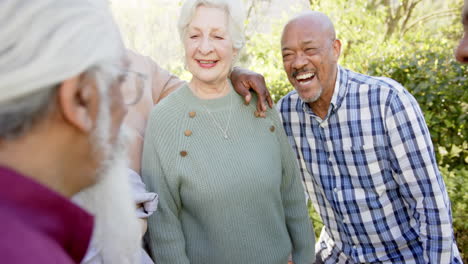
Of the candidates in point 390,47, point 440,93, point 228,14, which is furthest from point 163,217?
point 390,47

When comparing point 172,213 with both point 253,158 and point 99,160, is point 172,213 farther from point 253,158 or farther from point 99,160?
point 99,160

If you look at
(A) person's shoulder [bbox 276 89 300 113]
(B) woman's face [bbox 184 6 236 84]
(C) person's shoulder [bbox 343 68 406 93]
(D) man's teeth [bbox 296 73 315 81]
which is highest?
(B) woman's face [bbox 184 6 236 84]

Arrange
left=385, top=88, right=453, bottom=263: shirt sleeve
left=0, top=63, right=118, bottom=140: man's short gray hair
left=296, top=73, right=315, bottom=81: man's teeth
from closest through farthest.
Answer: left=0, top=63, right=118, bottom=140: man's short gray hair, left=385, top=88, right=453, bottom=263: shirt sleeve, left=296, top=73, right=315, bottom=81: man's teeth

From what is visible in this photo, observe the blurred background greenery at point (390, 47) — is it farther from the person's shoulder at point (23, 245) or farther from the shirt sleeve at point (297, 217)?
the person's shoulder at point (23, 245)

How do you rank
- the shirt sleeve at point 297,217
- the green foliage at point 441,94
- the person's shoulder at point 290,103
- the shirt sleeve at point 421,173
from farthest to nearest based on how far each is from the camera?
the green foliage at point 441,94, the person's shoulder at point 290,103, the shirt sleeve at point 297,217, the shirt sleeve at point 421,173

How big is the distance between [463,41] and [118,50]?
4.96 feet

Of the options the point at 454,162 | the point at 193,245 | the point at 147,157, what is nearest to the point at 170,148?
the point at 147,157

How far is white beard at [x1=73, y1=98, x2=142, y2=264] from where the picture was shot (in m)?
1.20

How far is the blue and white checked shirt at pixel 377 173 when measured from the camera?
228 centimetres

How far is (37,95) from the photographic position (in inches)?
31.9

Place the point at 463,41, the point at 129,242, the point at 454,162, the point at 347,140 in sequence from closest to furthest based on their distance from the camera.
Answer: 1. the point at 129,242
2. the point at 463,41
3. the point at 347,140
4. the point at 454,162

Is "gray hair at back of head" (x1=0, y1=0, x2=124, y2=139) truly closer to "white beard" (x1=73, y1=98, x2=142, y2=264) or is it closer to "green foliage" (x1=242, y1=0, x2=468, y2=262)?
"white beard" (x1=73, y1=98, x2=142, y2=264)

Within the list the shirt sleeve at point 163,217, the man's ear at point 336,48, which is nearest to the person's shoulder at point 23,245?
the shirt sleeve at point 163,217

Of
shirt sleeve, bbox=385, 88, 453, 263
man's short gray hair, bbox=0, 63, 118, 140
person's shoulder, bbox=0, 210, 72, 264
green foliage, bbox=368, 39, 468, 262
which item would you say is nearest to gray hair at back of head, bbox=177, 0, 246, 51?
shirt sleeve, bbox=385, 88, 453, 263
